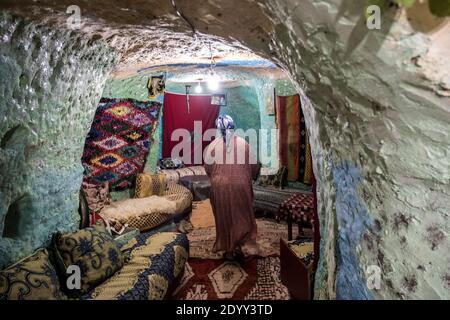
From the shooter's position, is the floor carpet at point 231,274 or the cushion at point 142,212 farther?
the cushion at point 142,212

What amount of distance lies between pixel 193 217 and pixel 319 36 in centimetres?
573

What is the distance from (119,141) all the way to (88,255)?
9.74 ft

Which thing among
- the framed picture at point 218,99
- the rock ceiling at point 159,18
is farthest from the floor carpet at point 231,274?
the framed picture at point 218,99

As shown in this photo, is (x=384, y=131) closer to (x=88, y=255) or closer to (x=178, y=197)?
(x=88, y=255)

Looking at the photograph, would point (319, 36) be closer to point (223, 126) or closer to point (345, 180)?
point (345, 180)

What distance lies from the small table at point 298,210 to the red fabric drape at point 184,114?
172 inches

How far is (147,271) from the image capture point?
116 inches

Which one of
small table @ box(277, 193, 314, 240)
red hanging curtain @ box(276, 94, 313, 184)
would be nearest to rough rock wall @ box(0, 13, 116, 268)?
small table @ box(277, 193, 314, 240)

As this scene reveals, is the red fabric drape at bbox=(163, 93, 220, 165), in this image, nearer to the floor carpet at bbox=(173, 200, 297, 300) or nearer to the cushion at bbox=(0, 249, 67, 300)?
the floor carpet at bbox=(173, 200, 297, 300)

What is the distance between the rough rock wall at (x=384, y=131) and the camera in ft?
3.04

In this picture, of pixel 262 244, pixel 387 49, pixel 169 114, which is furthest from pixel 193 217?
pixel 387 49

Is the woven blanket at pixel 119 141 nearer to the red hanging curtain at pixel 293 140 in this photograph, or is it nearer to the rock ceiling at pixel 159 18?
the red hanging curtain at pixel 293 140

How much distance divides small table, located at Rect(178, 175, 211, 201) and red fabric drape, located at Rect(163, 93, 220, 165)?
1279 mm

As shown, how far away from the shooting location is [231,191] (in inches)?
173
